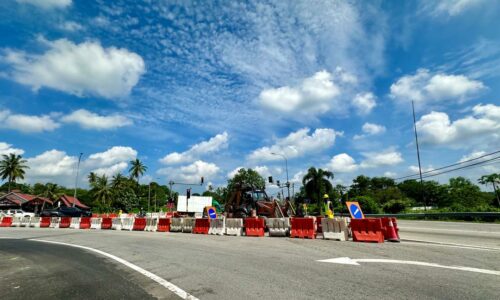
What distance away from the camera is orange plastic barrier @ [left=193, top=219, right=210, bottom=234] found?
17.5m

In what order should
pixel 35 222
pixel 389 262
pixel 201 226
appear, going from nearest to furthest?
pixel 389 262 → pixel 201 226 → pixel 35 222

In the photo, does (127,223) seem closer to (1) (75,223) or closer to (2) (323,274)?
(1) (75,223)

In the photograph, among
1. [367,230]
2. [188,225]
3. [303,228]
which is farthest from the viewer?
[188,225]

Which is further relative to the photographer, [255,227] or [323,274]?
[255,227]

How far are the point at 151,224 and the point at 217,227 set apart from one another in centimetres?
674

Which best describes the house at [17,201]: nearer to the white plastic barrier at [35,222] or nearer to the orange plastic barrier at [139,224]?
the white plastic barrier at [35,222]

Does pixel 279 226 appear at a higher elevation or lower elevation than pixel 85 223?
higher

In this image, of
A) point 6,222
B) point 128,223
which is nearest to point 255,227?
point 128,223

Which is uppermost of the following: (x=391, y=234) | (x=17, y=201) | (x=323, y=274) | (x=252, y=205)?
(x=17, y=201)

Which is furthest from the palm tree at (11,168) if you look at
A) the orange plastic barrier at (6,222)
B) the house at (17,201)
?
the orange plastic barrier at (6,222)

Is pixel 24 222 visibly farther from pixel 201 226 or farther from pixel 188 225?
pixel 201 226

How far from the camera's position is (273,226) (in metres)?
14.6

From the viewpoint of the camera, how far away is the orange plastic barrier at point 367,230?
1107 cm

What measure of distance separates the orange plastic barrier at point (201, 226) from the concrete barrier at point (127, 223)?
7006mm
